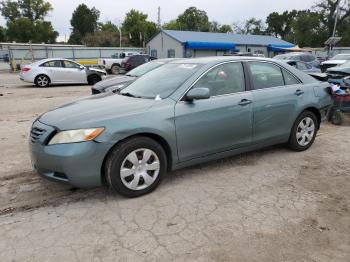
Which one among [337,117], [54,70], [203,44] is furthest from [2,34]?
[337,117]

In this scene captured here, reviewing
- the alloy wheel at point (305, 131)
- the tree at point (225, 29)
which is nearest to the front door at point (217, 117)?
the alloy wheel at point (305, 131)

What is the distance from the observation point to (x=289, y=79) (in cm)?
509

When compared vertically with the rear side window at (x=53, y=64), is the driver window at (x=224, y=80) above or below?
below

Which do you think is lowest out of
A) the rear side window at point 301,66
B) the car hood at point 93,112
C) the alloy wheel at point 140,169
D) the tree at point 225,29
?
the alloy wheel at point 140,169

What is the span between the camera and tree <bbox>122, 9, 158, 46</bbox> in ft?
243

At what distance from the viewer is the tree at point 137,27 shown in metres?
74.1

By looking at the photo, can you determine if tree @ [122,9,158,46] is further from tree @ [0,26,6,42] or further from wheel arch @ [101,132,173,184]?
wheel arch @ [101,132,173,184]

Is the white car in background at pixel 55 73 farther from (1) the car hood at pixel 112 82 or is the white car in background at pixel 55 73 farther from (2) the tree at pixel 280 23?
(2) the tree at pixel 280 23

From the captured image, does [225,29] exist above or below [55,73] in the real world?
above

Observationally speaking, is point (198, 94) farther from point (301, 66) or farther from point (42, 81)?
point (42, 81)

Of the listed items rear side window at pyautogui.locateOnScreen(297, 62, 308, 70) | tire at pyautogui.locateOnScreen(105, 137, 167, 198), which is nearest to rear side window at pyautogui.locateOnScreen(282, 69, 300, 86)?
tire at pyautogui.locateOnScreen(105, 137, 167, 198)

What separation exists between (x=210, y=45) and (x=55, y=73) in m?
22.3

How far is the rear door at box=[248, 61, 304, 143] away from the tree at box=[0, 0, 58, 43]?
7102cm

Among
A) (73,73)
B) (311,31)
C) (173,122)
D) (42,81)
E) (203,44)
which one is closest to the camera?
(173,122)
